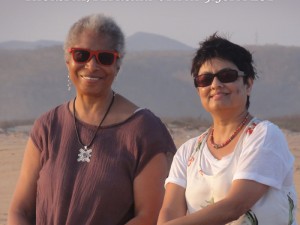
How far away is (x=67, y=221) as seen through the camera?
430 cm

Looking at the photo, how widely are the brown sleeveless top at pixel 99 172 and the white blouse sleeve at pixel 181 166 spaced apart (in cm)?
37

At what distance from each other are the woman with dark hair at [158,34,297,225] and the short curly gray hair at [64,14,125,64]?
1.89ft

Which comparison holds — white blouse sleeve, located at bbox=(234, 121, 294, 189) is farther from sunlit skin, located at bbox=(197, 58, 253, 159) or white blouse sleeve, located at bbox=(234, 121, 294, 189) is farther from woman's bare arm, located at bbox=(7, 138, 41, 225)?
woman's bare arm, located at bbox=(7, 138, 41, 225)

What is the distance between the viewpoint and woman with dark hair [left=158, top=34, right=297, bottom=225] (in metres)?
3.60

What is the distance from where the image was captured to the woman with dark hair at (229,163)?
3598mm

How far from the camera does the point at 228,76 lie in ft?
12.6

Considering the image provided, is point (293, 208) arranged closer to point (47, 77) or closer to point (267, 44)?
point (47, 77)

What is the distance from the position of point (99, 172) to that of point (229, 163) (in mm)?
902

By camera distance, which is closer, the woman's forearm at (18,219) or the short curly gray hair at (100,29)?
the short curly gray hair at (100,29)

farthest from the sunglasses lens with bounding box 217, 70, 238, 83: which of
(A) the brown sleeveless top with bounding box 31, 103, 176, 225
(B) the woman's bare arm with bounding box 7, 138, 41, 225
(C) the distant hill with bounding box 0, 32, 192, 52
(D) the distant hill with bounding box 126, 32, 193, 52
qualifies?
(D) the distant hill with bounding box 126, 32, 193, 52

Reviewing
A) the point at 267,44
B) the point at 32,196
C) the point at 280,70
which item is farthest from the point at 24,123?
the point at 267,44

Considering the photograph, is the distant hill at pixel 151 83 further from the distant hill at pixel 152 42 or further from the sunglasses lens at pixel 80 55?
the distant hill at pixel 152 42

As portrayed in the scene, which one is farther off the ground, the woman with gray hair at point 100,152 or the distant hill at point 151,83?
the woman with gray hair at point 100,152

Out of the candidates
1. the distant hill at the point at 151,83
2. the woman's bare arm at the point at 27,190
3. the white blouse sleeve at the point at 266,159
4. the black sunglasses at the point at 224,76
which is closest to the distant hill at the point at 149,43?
the distant hill at the point at 151,83
